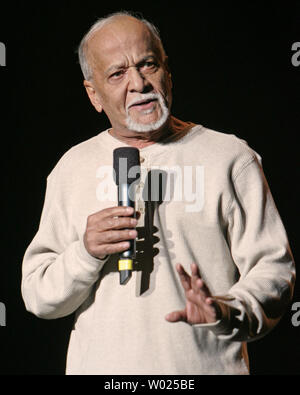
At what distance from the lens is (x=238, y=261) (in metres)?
1.85

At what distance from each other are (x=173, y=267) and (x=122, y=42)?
30.5 inches

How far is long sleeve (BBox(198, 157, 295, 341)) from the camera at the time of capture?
165 centimetres

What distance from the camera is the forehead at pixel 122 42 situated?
77.2 inches

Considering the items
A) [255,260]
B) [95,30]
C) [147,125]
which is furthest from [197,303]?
[95,30]

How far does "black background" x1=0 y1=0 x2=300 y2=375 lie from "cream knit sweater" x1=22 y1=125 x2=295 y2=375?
14.6 inches

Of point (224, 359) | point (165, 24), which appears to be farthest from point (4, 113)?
point (224, 359)

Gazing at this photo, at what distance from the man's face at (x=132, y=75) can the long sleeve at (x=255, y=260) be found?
362 mm

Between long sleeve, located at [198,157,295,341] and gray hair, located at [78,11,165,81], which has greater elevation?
gray hair, located at [78,11,165,81]

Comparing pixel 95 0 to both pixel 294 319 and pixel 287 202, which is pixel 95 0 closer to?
pixel 287 202

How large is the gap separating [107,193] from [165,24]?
29.8 inches

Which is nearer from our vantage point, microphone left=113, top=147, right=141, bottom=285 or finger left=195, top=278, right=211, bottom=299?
finger left=195, top=278, right=211, bottom=299

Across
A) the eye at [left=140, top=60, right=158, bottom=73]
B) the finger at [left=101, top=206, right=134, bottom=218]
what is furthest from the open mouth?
the finger at [left=101, top=206, right=134, bottom=218]

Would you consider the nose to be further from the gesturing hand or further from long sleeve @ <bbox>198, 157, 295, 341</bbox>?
the gesturing hand

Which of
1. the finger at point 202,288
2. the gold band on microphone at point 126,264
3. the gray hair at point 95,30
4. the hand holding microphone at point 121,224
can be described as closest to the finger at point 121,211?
the hand holding microphone at point 121,224
